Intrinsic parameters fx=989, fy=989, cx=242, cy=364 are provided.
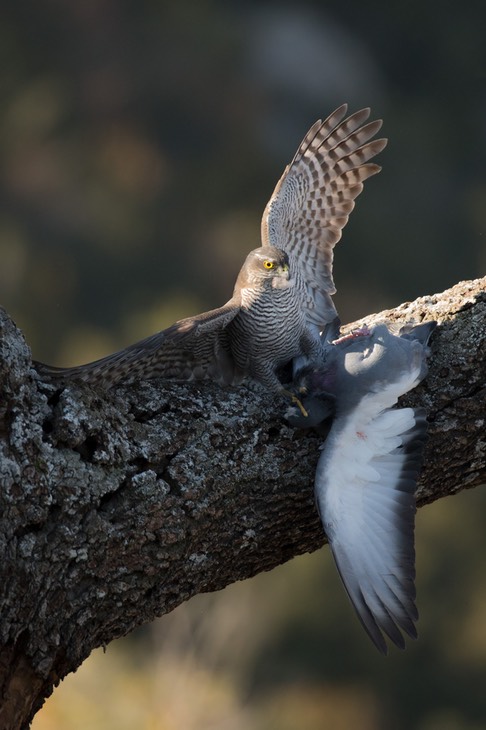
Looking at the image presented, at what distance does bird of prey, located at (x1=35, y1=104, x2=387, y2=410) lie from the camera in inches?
75.4

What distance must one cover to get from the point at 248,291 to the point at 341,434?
427mm

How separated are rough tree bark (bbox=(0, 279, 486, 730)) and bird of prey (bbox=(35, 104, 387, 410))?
6cm

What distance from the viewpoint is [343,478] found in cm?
178

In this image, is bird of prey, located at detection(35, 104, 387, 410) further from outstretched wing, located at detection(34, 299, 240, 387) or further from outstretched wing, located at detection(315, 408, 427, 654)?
outstretched wing, located at detection(315, 408, 427, 654)

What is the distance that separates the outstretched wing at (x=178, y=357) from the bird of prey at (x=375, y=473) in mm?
200

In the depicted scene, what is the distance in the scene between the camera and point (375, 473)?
1818mm

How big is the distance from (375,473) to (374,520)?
9 cm

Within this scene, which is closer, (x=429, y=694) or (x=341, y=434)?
(x=341, y=434)

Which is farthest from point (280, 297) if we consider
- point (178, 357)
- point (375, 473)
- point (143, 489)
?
point (143, 489)

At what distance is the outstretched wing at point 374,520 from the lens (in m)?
1.76

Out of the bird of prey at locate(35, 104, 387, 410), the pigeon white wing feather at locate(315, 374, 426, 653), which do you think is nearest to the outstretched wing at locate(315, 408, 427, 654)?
the pigeon white wing feather at locate(315, 374, 426, 653)

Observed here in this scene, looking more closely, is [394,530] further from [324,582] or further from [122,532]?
[324,582]

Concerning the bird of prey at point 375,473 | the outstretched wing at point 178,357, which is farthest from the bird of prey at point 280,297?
the bird of prey at point 375,473

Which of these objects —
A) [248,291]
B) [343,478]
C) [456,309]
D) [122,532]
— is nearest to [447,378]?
[456,309]
